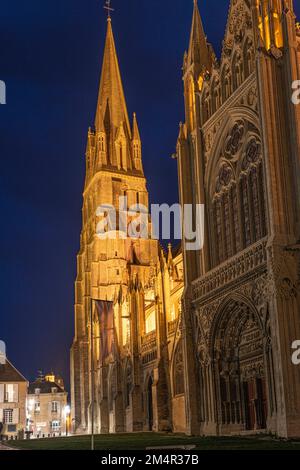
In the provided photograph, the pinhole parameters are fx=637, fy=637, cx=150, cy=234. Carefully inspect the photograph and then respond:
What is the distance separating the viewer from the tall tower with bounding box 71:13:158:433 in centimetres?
7388

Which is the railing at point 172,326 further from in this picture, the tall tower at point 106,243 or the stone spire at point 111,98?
the stone spire at point 111,98

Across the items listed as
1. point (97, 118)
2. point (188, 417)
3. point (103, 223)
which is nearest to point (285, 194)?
point (188, 417)

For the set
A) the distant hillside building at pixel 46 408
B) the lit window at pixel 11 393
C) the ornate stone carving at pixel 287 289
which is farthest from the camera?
the distant hillside building at pixel 46 408

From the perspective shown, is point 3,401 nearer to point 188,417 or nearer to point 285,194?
point 188,417

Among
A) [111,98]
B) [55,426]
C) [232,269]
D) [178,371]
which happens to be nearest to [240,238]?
[232,269]

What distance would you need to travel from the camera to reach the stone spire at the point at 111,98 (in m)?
90.4

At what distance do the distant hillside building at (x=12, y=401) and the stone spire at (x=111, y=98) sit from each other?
35.8m

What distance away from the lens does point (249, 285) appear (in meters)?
30.4

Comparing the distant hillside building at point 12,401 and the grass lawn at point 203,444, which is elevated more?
the distant hillside building at point 12,401

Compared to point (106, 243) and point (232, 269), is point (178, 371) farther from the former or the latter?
point (106, 243)

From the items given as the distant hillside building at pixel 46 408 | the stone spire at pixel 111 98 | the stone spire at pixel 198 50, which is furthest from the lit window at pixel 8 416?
the stone spire at pixel 198 50

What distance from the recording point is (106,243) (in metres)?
80.0

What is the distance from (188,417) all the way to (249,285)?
29.6 ft

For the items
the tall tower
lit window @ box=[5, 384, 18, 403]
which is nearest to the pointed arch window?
the tall tower
